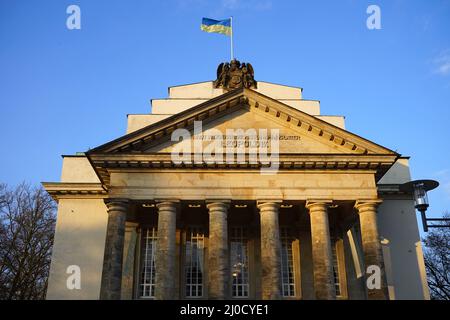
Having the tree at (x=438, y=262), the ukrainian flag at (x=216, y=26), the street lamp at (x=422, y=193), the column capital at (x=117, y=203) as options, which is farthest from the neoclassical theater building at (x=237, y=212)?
the tree at (x=438, y=262)

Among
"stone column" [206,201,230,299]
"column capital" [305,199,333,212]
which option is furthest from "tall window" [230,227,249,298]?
"column capital" [305,199,333,212]

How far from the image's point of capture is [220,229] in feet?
75.7

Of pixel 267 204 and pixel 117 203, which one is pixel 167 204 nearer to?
pixel 117 203

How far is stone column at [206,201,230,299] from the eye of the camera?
21922mm

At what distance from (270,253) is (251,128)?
6.78m

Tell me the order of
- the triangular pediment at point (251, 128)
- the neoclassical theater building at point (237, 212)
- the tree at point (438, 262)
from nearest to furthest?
1. the neoclassical theater building at point (237, 212)
2. the triangular pediment at point (251, 128)
3. the tree at point (438, 262)

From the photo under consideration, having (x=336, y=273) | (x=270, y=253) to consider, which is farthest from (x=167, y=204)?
(x=336, y=273)

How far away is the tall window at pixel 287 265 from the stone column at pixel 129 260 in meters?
8.38

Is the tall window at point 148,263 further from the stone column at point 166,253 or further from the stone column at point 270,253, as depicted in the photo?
the stone column at point 270,253

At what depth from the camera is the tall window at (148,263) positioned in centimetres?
2617

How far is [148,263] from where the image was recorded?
2692 cm
